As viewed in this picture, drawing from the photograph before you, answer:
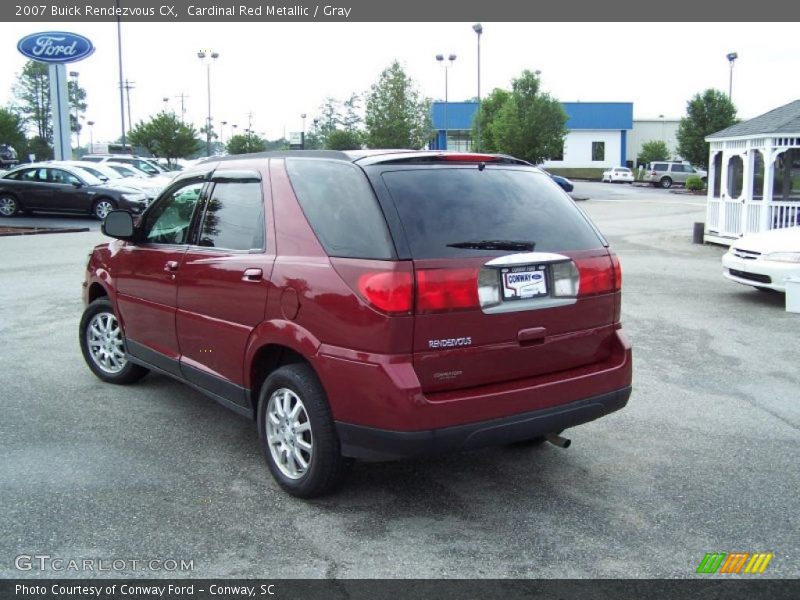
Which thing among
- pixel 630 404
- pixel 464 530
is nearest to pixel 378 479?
pixel 464 530

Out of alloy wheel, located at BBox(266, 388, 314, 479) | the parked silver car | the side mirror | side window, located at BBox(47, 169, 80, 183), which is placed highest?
Result: the parked silver car

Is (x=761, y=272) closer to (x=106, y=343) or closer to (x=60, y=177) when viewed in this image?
(x=106, y=343)

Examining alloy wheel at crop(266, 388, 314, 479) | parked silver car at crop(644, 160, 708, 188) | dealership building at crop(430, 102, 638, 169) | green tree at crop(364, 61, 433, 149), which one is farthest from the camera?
dealership building at crop(430, 102, 638, 169)

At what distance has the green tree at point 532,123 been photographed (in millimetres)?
42781

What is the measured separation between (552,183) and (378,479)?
6.41 feet

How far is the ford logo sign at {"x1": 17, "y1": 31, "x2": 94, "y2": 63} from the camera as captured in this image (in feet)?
95.7

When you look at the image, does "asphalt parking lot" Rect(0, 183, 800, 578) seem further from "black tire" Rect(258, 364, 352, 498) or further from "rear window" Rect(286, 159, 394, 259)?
"rear window" Rect(286, 159, 394, 259)

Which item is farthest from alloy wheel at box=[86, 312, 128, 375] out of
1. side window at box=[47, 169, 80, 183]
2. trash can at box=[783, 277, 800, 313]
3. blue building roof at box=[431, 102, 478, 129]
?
blue building roof at box=[431, 102, 478, 129]

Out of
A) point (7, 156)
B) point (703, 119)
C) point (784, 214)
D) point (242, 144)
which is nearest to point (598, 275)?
point (784, 214)

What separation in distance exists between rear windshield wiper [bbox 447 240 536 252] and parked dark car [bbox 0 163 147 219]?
61.5 ft

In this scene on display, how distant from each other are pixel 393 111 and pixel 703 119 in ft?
71.7

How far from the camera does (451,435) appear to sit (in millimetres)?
3607

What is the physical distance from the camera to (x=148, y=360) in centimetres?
548

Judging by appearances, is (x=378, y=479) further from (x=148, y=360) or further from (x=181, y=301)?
(x=148, y=360)
